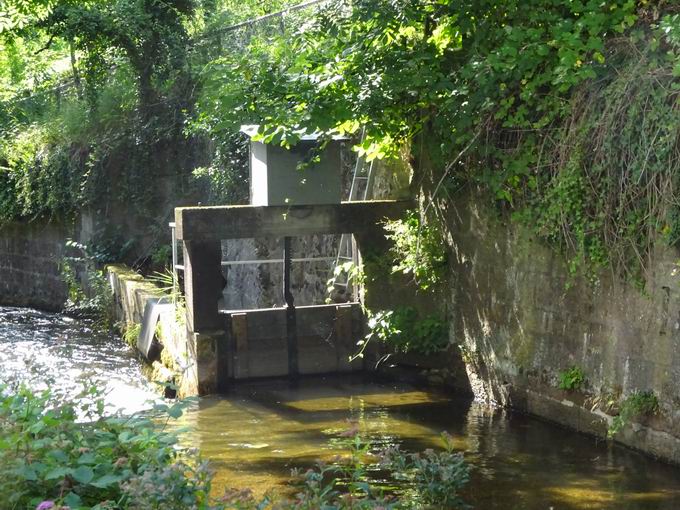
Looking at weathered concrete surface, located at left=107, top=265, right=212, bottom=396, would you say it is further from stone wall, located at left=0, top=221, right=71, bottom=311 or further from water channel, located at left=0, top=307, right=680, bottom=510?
stone wall, located at left=0, top=221, right=71, bottom=311

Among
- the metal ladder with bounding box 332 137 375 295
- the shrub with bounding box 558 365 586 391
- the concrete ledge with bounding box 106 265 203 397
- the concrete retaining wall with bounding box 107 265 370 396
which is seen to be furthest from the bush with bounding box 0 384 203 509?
the metal ladder with bounding box 332 137 375 295

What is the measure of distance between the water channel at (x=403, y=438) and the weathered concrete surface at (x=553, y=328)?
0.29m

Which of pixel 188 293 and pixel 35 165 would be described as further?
pixel 35 165

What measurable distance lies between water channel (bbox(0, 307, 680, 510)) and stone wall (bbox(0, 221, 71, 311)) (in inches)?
286

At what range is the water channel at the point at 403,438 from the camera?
7656 mm

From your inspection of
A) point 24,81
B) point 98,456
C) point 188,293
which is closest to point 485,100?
point 188,293

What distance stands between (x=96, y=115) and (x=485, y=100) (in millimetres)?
12257

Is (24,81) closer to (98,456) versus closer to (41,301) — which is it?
(41,301)

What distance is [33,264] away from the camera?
21172mm

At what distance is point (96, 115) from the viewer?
20.1m

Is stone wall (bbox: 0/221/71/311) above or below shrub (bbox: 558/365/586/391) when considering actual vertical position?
above

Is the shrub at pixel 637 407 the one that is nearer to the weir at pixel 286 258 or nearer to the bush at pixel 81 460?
the weir at pixel 286 258

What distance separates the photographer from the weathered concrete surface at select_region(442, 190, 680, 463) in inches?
335

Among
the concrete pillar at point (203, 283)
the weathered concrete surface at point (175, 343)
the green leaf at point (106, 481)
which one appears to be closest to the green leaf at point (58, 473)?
the green leaf at point (106, 481)
